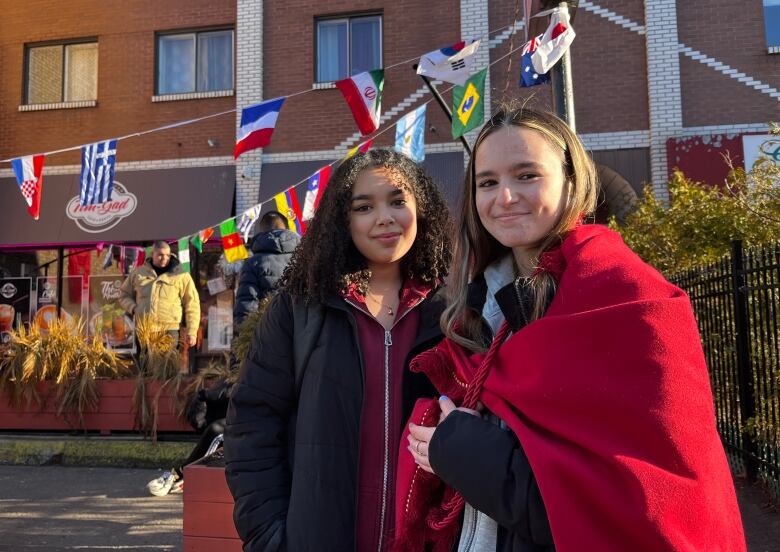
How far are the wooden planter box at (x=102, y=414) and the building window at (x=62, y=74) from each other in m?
7.69

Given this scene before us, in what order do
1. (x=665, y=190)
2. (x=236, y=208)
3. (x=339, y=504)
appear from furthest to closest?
(x=236, y=208) → (x=665, y=190) → (x=339, y=504)

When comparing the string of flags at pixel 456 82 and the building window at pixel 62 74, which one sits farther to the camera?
the building window at pixel 62 74

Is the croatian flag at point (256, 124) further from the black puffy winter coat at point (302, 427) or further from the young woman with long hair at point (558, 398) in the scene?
the young woman with long hair at point (558, 398)

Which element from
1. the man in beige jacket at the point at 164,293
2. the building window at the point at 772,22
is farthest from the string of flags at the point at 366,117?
the building window at the point at 772,22

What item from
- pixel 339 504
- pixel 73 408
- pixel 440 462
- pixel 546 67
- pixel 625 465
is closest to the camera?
pixel 625 465

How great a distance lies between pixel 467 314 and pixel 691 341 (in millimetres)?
577

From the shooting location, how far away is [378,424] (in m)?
1.90

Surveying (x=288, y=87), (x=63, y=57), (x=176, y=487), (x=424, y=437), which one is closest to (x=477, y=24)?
(x=288, y=87)

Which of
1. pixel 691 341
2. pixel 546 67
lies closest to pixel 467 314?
pixel 691 341

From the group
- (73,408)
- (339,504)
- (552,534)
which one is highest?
(552,534)

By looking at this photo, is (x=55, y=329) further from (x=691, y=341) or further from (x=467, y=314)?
(x=691, y=341)

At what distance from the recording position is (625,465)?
112 cm

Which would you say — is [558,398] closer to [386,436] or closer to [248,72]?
[386,436]

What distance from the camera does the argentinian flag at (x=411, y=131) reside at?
8750mm
